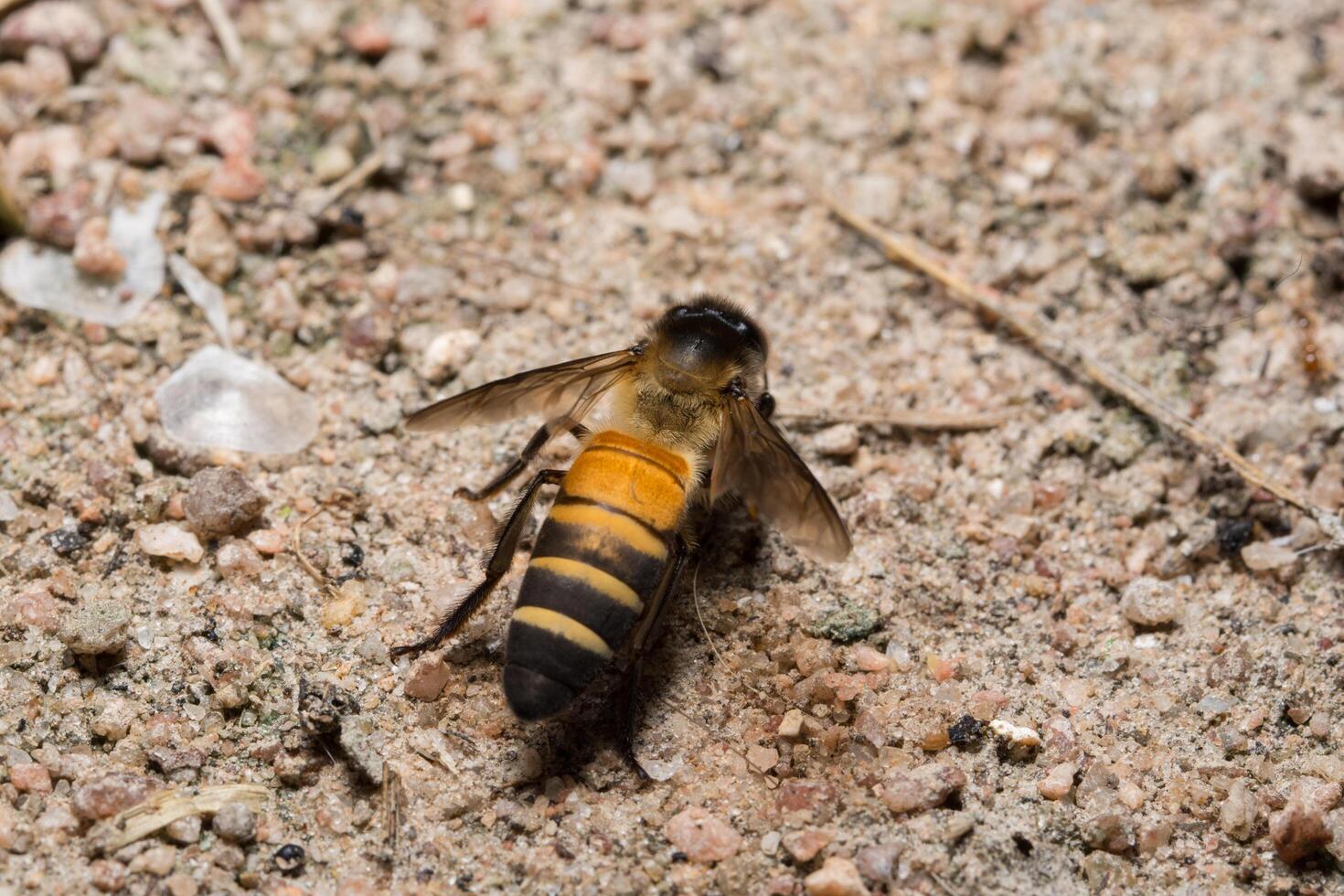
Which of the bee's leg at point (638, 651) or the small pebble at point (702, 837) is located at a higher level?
the bee's leg at point (638, 651)

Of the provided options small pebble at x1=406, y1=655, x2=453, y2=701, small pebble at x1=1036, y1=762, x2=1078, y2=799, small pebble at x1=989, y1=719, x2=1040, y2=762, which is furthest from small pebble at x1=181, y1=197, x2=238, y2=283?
small pebble at x1=1036, y1=762, x2=1078, y2=799

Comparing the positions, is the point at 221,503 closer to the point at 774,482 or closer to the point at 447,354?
the point at 447,354

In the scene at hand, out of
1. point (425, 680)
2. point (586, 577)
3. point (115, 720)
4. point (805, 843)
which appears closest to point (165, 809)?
point (115, 720)

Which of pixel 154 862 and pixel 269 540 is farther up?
pixel 269 540

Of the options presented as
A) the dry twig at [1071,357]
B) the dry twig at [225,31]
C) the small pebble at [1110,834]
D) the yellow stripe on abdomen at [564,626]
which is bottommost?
the small pebble at [1110,834]

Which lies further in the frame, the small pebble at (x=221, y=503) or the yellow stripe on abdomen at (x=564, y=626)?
the small pebble at (x=221, y=503)

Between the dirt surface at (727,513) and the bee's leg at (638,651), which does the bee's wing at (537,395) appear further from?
the bee's leg at (638,651)

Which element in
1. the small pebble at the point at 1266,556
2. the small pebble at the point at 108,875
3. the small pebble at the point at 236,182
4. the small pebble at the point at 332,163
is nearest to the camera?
the small pebble at the point at 108,875

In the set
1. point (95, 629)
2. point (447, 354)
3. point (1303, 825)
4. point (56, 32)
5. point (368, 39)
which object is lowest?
point (95, 629)

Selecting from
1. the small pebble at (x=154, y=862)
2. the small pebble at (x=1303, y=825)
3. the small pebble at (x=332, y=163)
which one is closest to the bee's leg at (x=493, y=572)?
the small pebble at (x=154, y=862)
